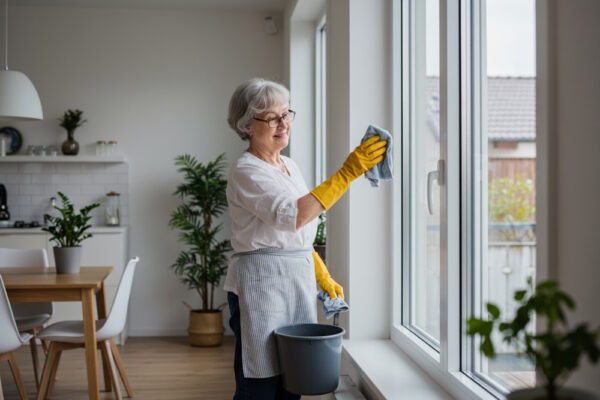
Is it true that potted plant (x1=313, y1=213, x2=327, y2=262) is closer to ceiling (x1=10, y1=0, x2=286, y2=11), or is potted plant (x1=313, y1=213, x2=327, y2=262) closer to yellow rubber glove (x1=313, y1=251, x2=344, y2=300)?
yellow rubber glove (x1=313, y1=251, x2=344, y2=300)

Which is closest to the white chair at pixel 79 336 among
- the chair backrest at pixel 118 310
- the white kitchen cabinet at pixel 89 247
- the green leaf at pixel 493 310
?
the chair backrest at pixel 118 310

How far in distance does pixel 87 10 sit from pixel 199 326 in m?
3.09

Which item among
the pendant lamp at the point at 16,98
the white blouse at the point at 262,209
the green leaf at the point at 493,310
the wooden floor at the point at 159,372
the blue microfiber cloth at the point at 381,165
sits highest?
the pendant lamp at the point at 16,98

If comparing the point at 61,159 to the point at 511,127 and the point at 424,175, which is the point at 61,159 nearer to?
the point at 424,175

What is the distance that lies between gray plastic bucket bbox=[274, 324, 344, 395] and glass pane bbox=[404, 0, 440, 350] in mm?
522

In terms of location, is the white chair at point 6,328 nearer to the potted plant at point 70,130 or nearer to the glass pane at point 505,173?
the glass pane at point 505,173

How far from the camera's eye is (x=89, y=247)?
567cm

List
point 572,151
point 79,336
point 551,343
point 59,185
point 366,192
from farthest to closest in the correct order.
A: point 59,185, point 79,336, point 366,192, point 572,151, point 551,343

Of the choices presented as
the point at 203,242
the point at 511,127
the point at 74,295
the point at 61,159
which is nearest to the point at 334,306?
the point at 511,127

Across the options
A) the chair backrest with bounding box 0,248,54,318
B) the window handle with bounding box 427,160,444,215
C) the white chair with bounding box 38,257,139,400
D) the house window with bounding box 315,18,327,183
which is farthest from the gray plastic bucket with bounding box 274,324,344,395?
the house window with bounding box 315,18,327,183

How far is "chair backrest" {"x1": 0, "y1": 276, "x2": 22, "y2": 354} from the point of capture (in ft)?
11.0

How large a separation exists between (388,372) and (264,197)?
0.80 metres

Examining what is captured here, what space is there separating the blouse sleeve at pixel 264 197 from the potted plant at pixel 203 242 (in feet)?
11.4

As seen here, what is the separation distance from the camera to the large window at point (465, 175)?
166 centimetres
